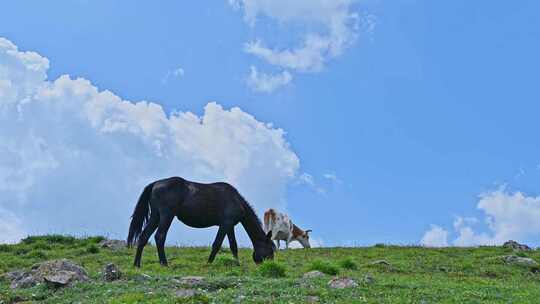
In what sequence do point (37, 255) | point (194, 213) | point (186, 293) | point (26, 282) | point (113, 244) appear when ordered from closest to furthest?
point (186, 293) → point (26, 282) → point (194, 213) → point (37, 255) → point (113, 244)

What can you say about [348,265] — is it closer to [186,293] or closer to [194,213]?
[194,213]

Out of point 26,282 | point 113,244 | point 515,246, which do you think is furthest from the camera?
point 515,246

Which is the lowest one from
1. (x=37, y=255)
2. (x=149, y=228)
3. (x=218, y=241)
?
(x=37, y=255)

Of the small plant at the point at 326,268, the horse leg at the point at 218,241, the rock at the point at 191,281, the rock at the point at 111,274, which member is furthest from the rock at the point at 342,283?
the horse leg at the point at 218,241

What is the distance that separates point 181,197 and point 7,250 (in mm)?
12158

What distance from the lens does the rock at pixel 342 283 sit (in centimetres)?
1402

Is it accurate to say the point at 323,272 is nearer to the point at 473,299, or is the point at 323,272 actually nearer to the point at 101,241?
the point at 473,299

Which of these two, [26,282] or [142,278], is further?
[26,282]

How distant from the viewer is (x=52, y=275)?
15.3 m

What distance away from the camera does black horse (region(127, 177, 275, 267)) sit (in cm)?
2067

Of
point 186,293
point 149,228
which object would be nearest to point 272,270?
point 186,293

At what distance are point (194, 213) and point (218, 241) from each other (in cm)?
116

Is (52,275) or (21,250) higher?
(21,250)

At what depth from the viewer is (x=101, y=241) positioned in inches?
1188
